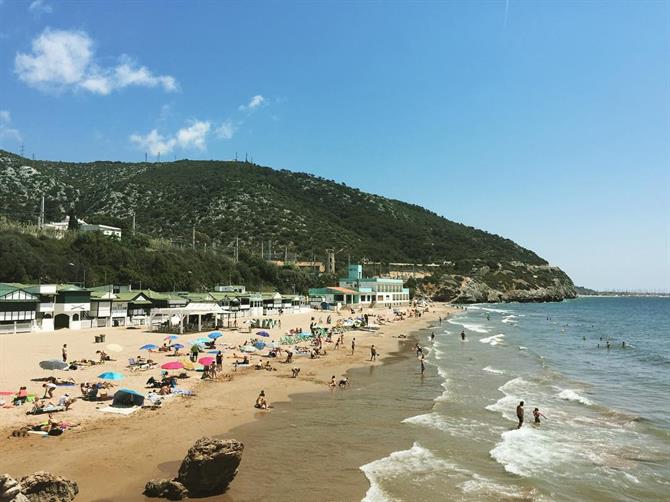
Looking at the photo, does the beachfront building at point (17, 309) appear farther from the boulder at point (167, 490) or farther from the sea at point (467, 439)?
the boulder at point (167, 490)

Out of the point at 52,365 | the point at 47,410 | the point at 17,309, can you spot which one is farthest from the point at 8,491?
the point at 17,309

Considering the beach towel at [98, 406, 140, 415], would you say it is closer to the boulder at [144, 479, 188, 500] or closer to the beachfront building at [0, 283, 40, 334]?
the boulder at [144, 479, 188, 500]

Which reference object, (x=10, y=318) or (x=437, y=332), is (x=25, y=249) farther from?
(x=437, y=332)

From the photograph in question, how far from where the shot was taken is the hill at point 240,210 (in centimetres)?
11944

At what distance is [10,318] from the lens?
1433 inches

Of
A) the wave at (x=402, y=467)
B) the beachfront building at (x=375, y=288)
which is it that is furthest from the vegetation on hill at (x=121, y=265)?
the wave at (x=402, y=467)

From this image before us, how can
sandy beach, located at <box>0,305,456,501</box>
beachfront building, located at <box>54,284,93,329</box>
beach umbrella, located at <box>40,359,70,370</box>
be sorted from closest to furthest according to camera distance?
sandy beach, located at <box>0,305,456,501</box> → beach umbrella, located at <box>40,359,70,370</box> → beachfront building, located at <box>54,284,93,329</box>

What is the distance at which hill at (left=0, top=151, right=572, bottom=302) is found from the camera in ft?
392

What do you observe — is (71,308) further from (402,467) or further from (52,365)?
(402,467)

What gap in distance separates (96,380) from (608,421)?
22334mm

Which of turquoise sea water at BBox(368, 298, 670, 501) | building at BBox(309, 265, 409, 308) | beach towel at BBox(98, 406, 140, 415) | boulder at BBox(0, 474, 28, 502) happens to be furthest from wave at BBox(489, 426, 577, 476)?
building at BBox(309, 265, 409, 308)

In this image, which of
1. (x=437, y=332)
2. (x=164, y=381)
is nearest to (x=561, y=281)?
(x=437, y=332)

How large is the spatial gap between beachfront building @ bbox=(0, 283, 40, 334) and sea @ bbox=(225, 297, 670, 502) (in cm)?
2655

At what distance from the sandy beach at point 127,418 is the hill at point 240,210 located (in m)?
73.1
